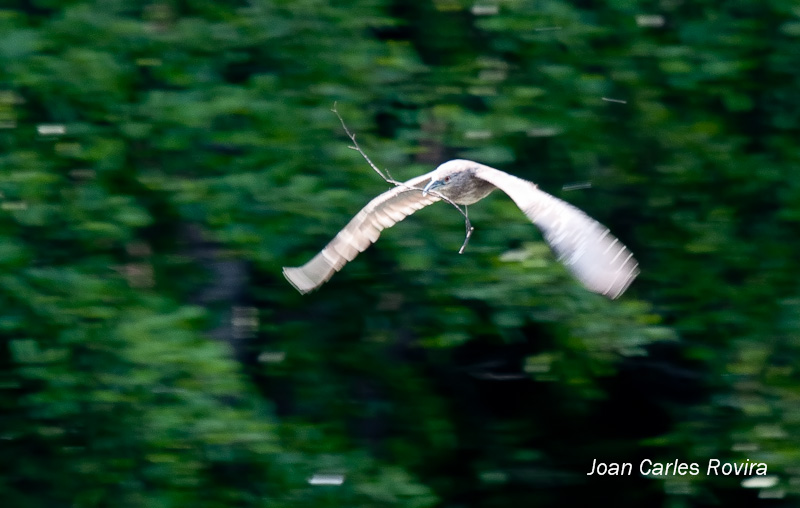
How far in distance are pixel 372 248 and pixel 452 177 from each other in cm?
141

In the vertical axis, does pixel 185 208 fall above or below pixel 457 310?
above

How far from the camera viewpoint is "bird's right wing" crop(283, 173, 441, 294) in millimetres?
3701

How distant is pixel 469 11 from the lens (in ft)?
16.5

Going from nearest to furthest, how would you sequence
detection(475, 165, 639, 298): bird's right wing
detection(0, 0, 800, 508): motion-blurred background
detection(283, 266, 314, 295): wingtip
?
detection(475, 165, 639, 298): bird's right wing → detection(283, 266, 314, 295): wingtip → detection(0, 0, 800, 508): motion-blurred background

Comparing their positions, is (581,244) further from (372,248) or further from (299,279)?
(372,248)

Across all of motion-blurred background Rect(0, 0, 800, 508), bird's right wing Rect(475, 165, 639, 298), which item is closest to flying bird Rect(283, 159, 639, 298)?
bird's right wing Rect(475, 165, 639, 298)

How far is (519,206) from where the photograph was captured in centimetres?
291

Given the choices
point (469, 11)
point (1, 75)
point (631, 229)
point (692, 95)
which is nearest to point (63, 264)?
point (1, 75)

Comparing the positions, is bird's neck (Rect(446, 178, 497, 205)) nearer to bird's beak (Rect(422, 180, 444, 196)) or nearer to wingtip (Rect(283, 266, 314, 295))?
bird's beak (Rect(422, 180, 444, 196))

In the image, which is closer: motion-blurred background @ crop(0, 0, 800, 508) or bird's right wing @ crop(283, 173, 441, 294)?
bird's right wing @ crop(283, 173, 441, 294)

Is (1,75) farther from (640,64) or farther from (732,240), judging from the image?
(732,240)

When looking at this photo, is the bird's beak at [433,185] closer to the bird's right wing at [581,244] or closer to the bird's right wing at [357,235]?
the bird's right wing at [357,235]

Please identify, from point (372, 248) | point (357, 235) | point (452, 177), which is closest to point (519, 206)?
point (452, 177)

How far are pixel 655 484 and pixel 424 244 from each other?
1.83 m
